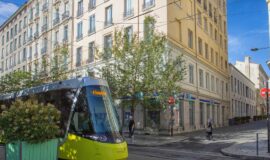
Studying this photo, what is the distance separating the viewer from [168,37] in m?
28.0

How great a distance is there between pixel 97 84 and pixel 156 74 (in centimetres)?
1277

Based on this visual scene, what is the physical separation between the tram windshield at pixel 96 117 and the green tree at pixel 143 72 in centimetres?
1207

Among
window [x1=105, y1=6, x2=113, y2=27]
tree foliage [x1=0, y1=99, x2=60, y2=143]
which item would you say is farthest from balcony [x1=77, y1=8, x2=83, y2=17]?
tree foliage [x1=0, y1=99, x2=60, y2=143]

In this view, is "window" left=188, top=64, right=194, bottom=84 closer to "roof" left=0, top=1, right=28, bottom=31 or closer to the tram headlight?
the tram headlight

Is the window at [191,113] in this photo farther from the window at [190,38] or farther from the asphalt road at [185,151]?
the asphalt road at [185,151]

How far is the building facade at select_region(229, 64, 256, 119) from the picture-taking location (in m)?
54.4

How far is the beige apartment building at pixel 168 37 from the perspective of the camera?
29156 mm

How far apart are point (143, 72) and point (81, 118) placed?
1301 cm

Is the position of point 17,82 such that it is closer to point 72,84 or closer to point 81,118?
point 72,84

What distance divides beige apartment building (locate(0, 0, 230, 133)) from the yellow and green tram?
1609cm

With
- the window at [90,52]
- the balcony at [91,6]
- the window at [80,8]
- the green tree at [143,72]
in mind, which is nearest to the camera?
the green tree at [143,72]

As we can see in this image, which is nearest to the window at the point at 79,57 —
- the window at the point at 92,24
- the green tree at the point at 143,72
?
the window at the point at 92,24

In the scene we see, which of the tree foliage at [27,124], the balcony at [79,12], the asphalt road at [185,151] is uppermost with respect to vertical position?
the balcony at [79,12]

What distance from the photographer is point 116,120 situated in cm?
1043
